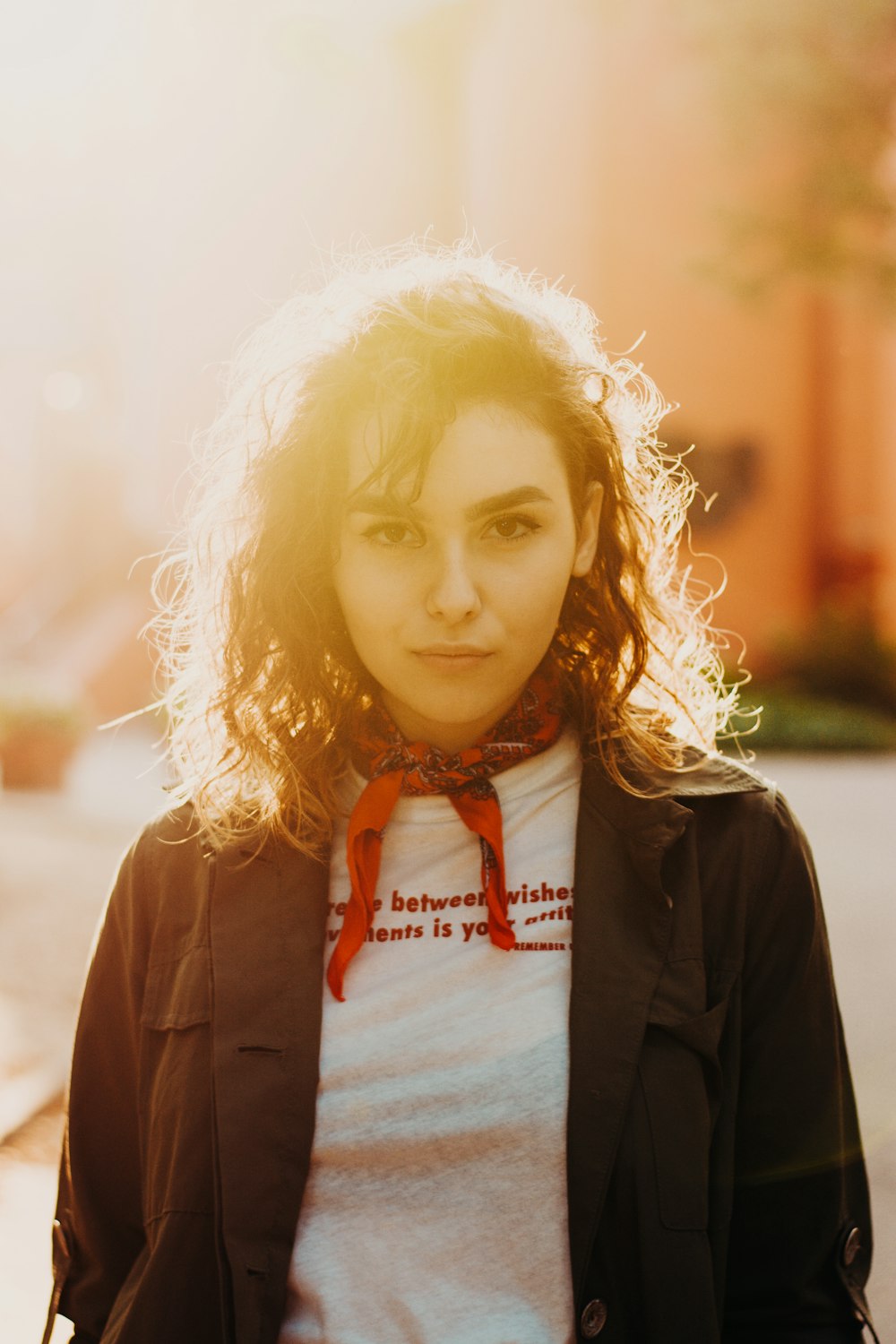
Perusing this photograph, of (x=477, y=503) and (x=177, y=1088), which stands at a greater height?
(x=477, y=503)

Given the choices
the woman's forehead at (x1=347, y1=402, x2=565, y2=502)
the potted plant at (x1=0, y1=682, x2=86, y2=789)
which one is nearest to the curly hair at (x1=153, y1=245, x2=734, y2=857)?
the woman's forehead at (x1=347, y1=402, x2=565, y2=502)

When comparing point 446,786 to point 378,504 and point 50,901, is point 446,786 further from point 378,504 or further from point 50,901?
point 50,901

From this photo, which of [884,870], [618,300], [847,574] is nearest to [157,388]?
[618,300]

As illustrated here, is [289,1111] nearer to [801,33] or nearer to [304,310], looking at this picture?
[304,310]

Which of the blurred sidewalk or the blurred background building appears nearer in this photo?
the blurred sidewalk

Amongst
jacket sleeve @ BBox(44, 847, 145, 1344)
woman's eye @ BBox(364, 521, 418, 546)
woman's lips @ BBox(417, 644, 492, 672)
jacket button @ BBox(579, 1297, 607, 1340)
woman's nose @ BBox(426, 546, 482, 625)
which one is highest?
woman's eye @ BBox(364, 521, 418, 546)

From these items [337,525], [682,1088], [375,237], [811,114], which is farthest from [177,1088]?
[375,237]

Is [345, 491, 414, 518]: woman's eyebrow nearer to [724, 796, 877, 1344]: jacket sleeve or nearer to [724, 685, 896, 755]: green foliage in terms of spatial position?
[724, 796, 877, 1344]: jacket sleeve

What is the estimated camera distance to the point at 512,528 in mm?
1769

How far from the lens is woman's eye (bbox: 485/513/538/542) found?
1.76m

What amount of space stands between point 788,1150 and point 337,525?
3.31 ft

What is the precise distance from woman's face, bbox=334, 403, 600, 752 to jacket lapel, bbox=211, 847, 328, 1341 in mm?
333

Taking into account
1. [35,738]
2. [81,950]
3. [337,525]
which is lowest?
[337,525]

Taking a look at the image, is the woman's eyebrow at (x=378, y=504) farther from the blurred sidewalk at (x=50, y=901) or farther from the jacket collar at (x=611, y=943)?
the blurred sidewalk at (x=50, y=901)
